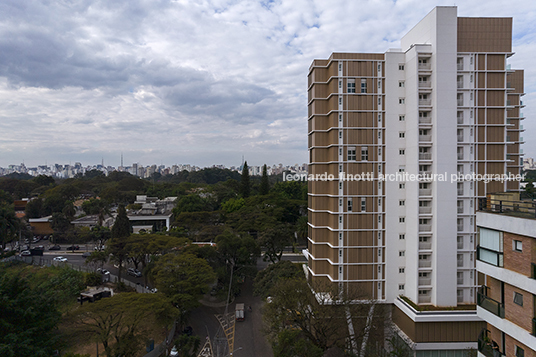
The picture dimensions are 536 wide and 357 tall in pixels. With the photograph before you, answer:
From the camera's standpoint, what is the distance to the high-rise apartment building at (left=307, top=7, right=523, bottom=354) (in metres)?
15.6

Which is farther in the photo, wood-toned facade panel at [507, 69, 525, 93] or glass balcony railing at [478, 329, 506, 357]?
wood-toned facade panel at [507, 69, 525, 93]

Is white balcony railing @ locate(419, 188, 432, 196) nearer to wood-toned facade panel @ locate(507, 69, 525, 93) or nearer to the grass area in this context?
the grass area

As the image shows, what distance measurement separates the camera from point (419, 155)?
16.0 meters

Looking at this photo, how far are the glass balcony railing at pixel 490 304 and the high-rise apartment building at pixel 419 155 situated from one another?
860 centimetres

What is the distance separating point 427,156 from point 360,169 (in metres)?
3.80

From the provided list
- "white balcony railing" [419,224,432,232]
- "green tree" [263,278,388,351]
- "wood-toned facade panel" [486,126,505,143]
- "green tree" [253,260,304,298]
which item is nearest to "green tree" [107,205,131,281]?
"green tree" [253,260,304,298]

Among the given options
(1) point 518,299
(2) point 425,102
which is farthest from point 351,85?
(1) point 518,299

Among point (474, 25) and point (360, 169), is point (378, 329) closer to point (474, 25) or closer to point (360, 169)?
point (360, 169)

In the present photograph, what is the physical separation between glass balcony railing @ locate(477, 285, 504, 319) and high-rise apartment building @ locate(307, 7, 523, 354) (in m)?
8.60

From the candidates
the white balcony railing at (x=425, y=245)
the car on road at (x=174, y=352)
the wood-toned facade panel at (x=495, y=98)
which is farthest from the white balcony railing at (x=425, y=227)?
the car on road at (x=174, y=352)

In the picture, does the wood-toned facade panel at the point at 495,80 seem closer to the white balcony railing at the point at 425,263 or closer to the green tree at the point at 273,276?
the white balcony railing at the point at 425,263

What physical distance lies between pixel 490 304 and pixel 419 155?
1044cm

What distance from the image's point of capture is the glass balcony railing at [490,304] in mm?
6909

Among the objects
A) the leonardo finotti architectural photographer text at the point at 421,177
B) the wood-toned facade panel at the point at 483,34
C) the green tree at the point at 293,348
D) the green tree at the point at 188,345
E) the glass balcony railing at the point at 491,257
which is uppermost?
the wood-toned facade panel at the point at 483,34
